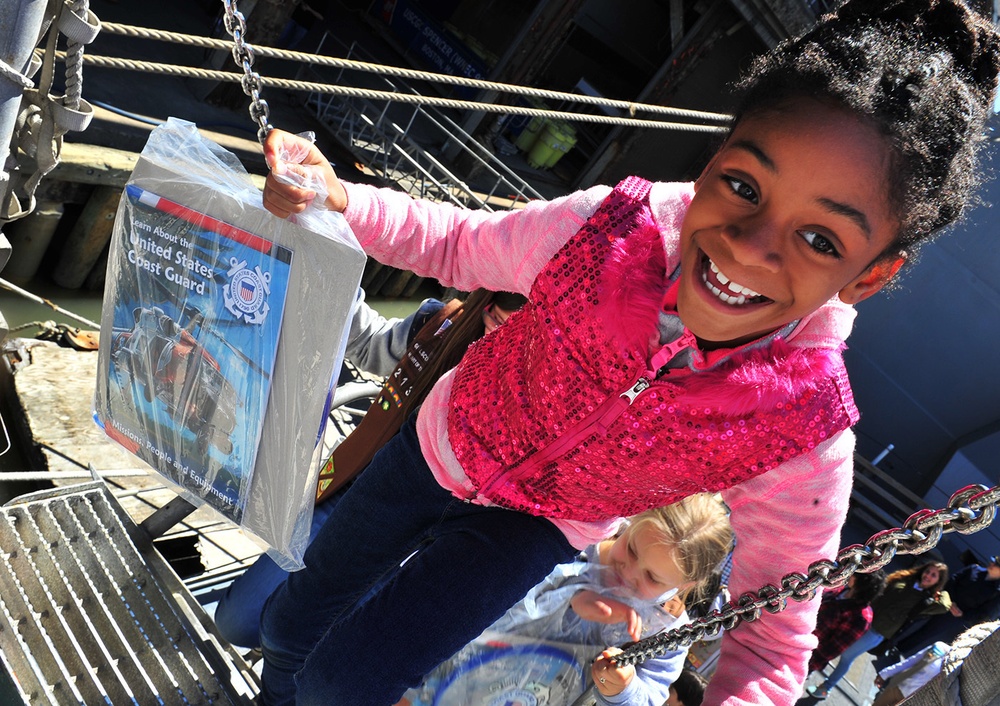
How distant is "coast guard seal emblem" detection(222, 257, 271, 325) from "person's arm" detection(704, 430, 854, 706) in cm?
84

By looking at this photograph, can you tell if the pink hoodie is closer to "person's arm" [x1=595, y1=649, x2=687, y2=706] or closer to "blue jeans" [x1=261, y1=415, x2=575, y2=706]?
"blue jeans" [x1=261, y1=415, x2=575, y2=706]

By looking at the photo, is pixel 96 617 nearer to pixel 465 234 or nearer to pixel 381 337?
pixel 381 337

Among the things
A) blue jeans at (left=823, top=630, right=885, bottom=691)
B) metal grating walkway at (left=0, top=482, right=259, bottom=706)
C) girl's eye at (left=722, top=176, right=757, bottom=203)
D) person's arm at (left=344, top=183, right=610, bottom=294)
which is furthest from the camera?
blue jeans at (left=823, top=630, right=885, bottom=691)

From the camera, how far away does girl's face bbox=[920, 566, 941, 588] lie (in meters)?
5.45

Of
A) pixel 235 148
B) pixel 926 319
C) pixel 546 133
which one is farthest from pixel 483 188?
pixel 926 319

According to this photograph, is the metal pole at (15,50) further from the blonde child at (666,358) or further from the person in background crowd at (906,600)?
the person in background crowd at (906,600)

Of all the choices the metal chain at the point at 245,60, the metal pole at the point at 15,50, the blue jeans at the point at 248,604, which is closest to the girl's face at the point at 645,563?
the blue jeans at the point at 248,604

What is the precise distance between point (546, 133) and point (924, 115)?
461 inches

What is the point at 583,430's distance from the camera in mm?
1370

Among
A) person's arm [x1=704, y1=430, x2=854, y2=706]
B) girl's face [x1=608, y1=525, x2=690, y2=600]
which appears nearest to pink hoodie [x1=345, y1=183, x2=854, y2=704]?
person's arm [x1=704, y1=430, x2=854, y2=706]

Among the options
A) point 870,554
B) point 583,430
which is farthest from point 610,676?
point 870,554

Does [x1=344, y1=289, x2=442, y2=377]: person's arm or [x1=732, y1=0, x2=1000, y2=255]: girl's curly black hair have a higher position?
[x1=732, y1=0, x2=1000, y2=255]: girl's curly black hair

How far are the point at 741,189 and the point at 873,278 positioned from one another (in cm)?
24

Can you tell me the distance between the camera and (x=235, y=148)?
24.1 feet
